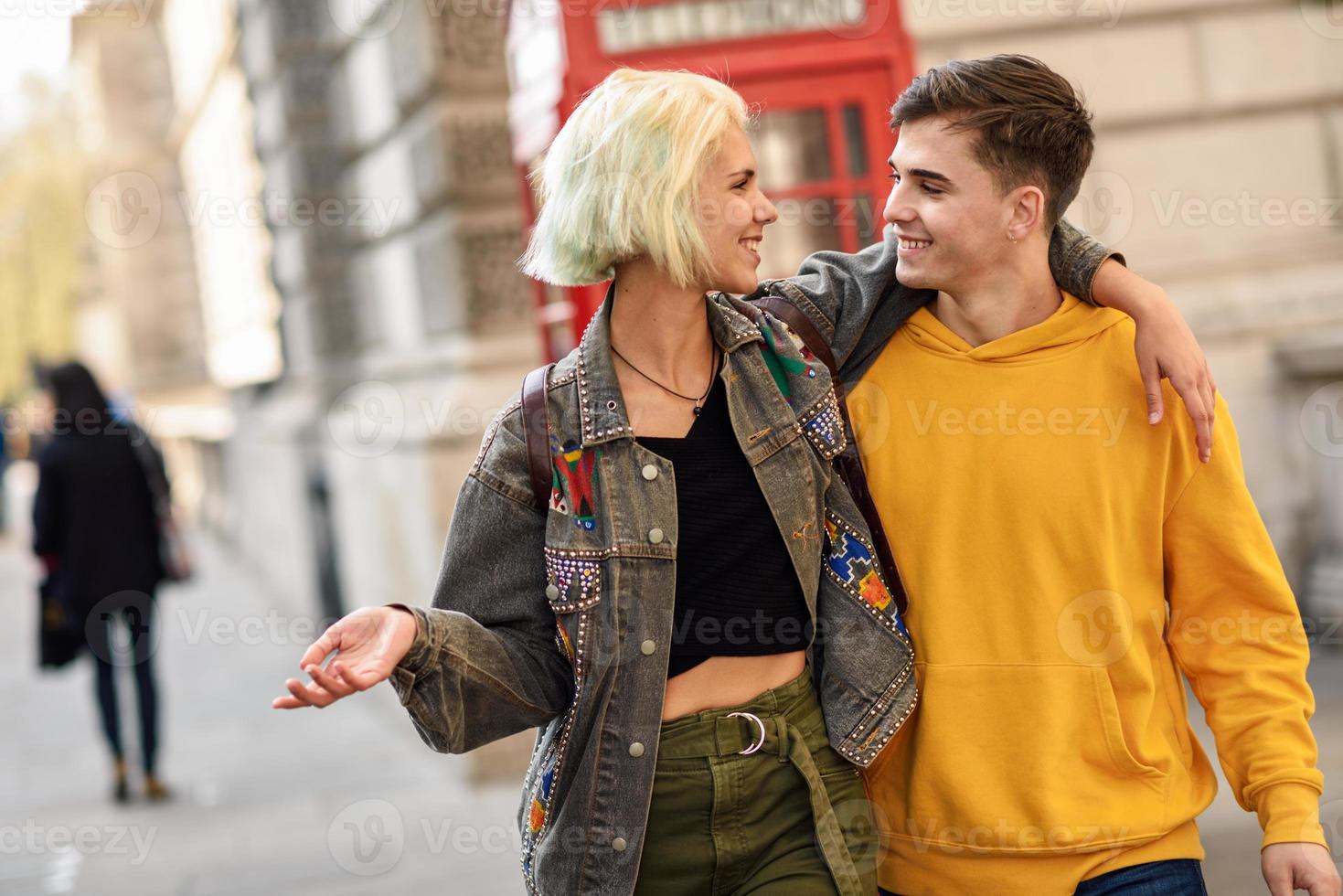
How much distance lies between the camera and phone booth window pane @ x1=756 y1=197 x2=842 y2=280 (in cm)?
450

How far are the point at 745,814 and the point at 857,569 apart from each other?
400mm

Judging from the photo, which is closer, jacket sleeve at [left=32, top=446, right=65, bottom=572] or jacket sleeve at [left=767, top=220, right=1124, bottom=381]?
jacket sleeve at [left=767, top=220, right=1124, bottom=381]

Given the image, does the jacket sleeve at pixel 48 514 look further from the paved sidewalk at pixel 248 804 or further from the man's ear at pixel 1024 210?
the man's ear at pixel 1024 210

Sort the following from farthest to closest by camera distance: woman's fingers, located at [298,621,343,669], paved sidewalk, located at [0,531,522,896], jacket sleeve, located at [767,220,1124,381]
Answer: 1. paved sidewalk, located at [0,531,522,896]
2. jacket sleeve, located at [767,220,1124,381]
3. woman's fingers, located at [298,621,343,669]

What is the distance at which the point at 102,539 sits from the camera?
21.7 feet

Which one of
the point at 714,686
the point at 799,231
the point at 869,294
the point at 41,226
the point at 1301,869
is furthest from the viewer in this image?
the point at 41,226

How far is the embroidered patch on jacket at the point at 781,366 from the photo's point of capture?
222 centimetres

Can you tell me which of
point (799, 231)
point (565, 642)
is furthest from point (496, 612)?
point (799, 231)

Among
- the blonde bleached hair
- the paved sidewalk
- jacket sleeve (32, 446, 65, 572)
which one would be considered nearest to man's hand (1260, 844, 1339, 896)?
the blonde bleached hair

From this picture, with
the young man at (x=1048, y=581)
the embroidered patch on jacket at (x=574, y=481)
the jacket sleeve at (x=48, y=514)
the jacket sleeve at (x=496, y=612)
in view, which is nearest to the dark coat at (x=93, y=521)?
the jacket sleeve at (x=48, y=514)

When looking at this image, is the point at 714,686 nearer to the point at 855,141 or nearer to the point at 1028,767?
the point at 1028,767

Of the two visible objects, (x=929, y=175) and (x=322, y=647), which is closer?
(x=322, y=647)

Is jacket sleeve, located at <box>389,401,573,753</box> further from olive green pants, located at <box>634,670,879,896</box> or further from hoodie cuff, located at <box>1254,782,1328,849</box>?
hoodie cuff, located at <box>1254,782,1328,849</box>

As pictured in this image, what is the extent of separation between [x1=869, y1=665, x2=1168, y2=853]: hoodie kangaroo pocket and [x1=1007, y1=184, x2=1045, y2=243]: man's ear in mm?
661
